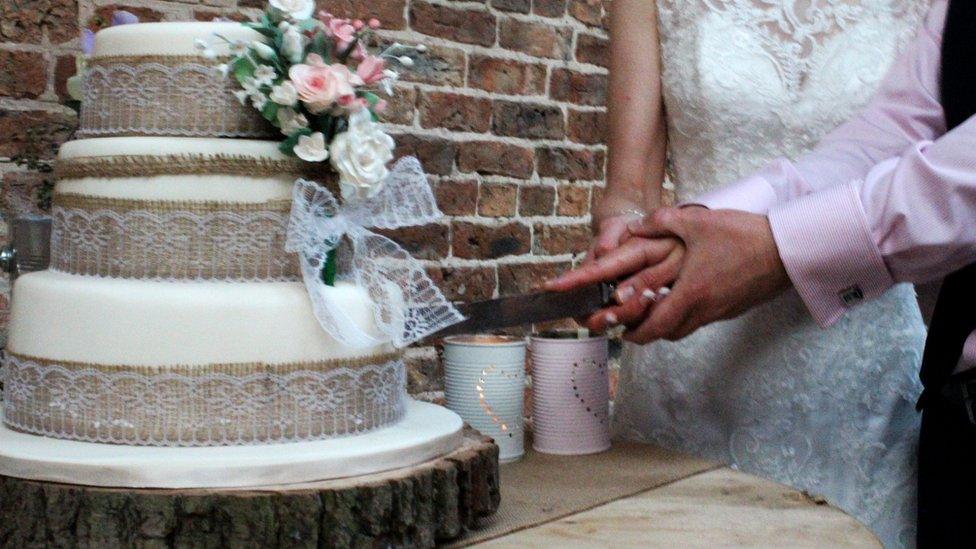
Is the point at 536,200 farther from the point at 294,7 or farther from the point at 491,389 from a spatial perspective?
the point at 294,7

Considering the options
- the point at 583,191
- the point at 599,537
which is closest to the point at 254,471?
the point at 599,537

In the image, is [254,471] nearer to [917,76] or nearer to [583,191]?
[917,76]

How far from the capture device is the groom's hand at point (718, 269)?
1.11m

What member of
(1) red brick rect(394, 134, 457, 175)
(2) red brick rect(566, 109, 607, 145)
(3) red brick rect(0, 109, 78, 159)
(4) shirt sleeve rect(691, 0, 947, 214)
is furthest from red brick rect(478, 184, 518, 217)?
(4) shirt sleeve rect(691, 0, 947, 214)

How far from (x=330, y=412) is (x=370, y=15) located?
1.16 m

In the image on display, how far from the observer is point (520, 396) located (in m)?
1.35

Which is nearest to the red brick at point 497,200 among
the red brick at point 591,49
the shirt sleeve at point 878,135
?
the red brick at point 591,49

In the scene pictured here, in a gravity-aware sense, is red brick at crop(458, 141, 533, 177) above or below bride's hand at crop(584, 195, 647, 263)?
above

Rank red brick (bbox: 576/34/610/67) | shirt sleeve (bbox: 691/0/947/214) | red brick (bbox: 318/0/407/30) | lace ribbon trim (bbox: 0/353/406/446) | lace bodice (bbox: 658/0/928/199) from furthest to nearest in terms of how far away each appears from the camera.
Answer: red brick (bbox: 576/34/610/67), red brick (bbox: 318/0/407/30), lace bodice (bbox: 658/0/928/199), shirt sleeve (bbox: 691/0/947/214), lace ribbon trim (bbox: 0/353/406/446)

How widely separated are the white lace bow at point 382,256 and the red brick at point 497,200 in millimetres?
1087

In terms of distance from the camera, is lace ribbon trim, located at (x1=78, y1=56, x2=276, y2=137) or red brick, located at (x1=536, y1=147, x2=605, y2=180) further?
→ red brick, located at (x1=536, y1=147, x2=605, y2=180)

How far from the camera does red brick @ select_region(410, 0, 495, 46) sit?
2094 millimetres

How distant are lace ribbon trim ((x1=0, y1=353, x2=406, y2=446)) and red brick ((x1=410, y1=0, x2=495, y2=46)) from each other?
1.20 metres

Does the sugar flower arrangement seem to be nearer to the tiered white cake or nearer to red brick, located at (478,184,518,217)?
the tiered white cake
